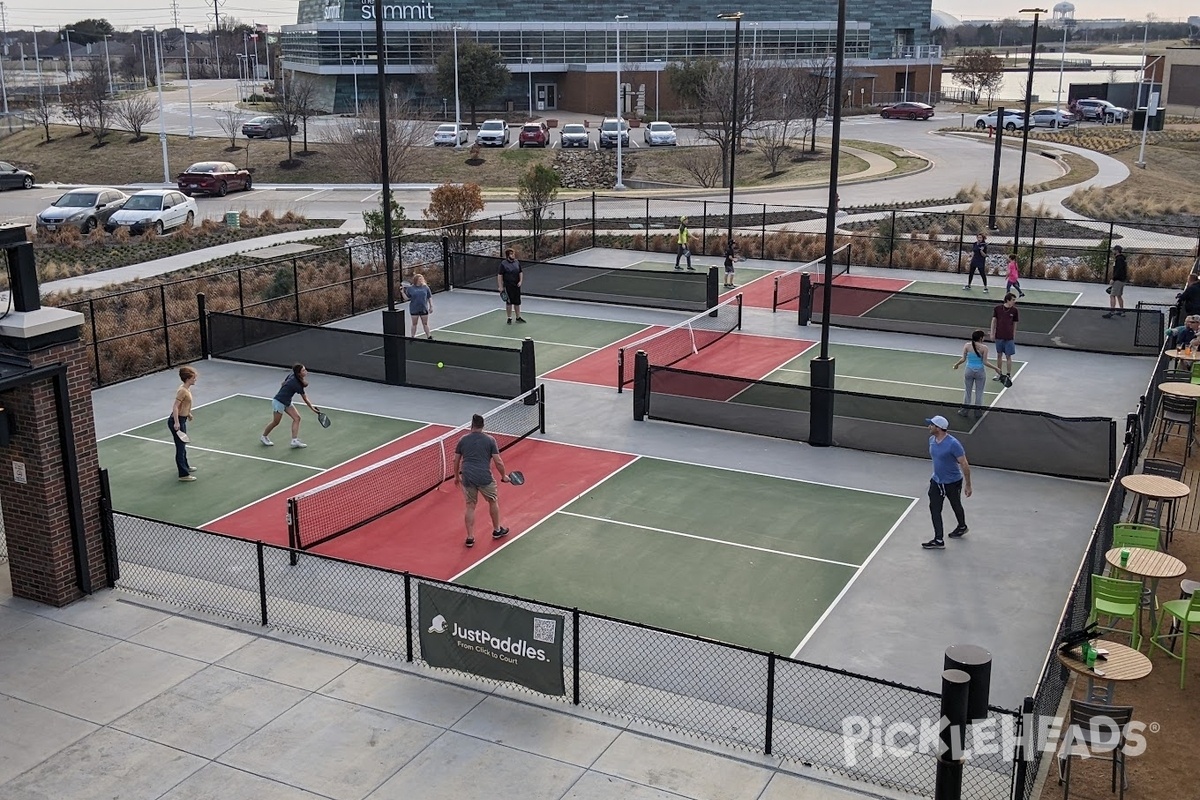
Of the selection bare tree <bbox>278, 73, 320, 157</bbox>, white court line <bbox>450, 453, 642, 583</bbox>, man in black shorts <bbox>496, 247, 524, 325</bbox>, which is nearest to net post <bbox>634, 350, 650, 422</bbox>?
white court line <bbox>450, 453, 642, 583</bbox>

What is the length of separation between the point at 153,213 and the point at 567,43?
6447 centimetres

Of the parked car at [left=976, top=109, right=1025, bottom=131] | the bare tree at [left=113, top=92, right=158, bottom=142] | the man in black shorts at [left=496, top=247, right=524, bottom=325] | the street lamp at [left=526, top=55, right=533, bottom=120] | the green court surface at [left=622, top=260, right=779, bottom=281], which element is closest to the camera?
the man in black shorts at [left=496, top=247, right=524, bottom=325]

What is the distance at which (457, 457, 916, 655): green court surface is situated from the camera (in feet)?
48.4

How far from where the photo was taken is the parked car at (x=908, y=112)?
9706 centimetres

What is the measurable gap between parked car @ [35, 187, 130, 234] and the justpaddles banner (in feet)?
123

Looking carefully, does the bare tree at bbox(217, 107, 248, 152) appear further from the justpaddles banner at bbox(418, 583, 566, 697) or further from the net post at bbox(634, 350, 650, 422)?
the justpaddles banner at bbox(418, 583, 566, 697)

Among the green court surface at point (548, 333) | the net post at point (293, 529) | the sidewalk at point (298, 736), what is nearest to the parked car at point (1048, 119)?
the green court surface at point (548, 333)

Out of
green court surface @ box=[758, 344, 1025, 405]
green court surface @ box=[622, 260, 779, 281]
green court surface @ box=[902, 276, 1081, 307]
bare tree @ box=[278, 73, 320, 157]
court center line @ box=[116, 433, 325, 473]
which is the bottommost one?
court center line @ box=[116, 433, 325, 473]

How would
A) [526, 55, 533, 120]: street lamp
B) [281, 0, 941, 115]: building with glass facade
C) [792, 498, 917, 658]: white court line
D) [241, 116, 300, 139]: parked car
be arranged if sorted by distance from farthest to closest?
[526, 55, 533, 120]: street lamp → [281, 0, 941, 115]: building with glass facade → [241, 116, 300, 139]: parked car → [792, 498, 917, 658]: white court line

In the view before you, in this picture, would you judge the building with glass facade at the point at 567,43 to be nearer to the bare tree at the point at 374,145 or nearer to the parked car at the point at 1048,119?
the parked car at the point at 1048,119

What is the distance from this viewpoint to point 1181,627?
13461 millimetres

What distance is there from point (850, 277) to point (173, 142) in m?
59.9

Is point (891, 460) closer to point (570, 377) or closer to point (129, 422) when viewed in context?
point (570, 377)

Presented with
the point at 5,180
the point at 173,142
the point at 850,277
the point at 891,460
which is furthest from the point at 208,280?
the point at 173,142
